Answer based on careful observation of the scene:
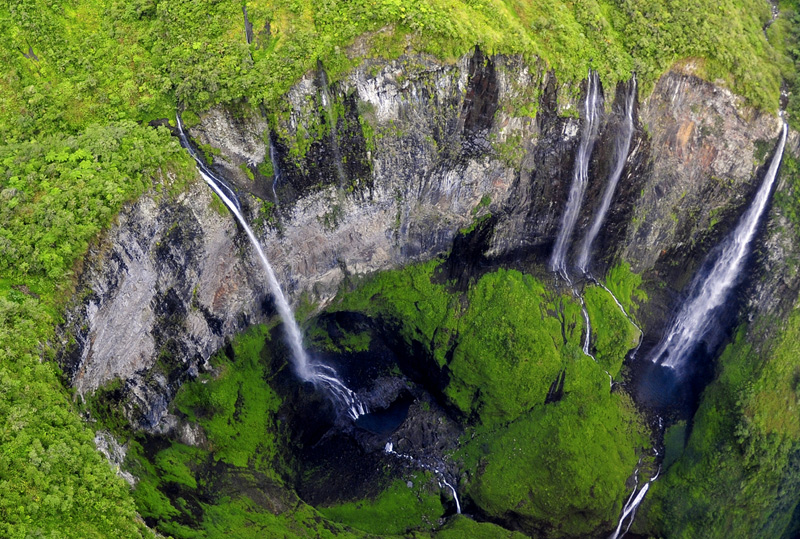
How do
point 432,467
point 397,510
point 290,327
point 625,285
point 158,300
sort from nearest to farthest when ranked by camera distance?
1. point 158,300
2. point 397,510
3. point 290,327
4. point 432,467
5. point 625,285

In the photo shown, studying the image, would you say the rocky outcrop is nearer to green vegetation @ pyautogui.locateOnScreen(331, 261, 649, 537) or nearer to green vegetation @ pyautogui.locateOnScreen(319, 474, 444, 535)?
green vegetation @ pyautogui.locateOnScreen(331, 261, 649, 537)

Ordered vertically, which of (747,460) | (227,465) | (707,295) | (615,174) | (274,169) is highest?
(274,169)

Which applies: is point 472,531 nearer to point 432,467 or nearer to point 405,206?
point 432,467

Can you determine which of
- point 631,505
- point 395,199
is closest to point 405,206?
point 395,199

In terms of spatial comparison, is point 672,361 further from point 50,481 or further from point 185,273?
point 50,481

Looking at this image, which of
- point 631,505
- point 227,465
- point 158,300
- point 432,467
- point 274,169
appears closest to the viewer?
point 158,300

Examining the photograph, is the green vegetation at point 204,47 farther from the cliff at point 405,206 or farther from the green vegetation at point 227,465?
the green vegetation at point 227,465

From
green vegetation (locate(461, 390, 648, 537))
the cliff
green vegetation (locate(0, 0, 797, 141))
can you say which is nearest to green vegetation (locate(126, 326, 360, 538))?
the cliff

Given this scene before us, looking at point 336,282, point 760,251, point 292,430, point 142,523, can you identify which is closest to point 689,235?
point 760,251
